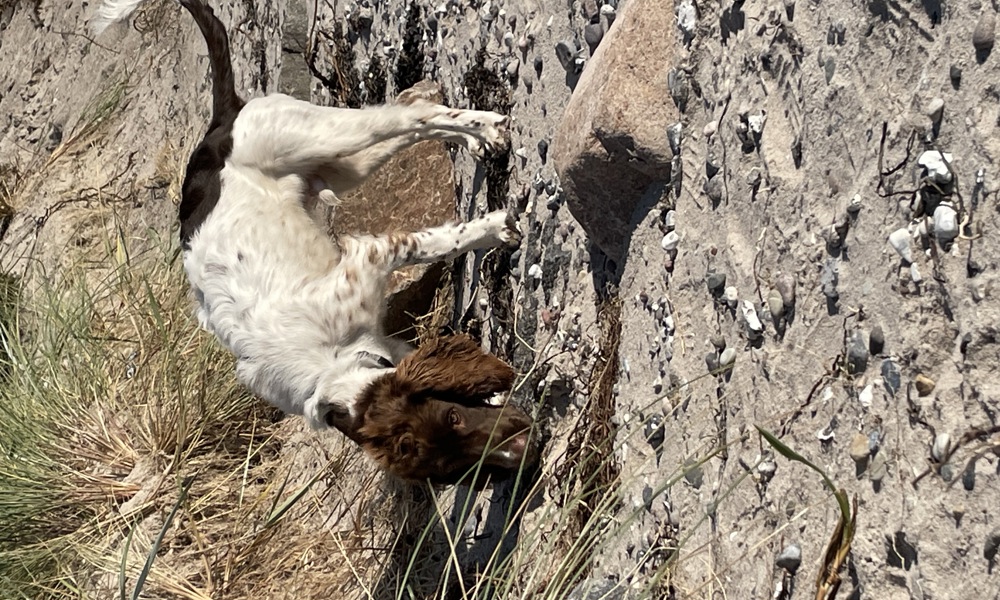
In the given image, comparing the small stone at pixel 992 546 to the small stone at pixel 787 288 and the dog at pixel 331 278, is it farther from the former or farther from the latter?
the dog at pixel 331 278

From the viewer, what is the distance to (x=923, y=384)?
2092 millimetres

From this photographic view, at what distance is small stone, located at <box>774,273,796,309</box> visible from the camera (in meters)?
2.47

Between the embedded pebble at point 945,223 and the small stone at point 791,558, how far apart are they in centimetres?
73

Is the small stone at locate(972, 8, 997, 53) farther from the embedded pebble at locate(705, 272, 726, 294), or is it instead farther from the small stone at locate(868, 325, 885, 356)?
the embedded pebble at locate(705, 272, 726, 294)

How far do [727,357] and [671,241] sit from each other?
0.43 meters

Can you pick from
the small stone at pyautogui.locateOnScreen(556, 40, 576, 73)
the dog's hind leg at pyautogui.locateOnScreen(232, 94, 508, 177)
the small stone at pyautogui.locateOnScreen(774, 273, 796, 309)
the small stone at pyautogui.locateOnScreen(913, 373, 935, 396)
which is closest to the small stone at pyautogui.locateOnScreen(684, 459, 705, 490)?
the small stone at pyautogui.locateOnScreen(774, 273, 796, 309)

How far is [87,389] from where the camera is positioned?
191 inches

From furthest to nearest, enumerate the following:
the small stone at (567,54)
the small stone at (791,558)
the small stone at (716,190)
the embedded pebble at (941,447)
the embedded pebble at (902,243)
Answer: the small stone at (567,54)
the small stone at (716,190)
the small stone at (791,558)
the embedded pebble at (902,243)
the embedded pebble at (941,447)

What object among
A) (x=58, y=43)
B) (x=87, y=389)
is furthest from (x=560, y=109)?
Answer: (x=58, y=43)

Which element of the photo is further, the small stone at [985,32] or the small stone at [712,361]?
the small stone at [712,361]

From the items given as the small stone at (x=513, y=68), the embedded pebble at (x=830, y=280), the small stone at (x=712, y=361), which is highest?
the small stone at (x=513, y=68)

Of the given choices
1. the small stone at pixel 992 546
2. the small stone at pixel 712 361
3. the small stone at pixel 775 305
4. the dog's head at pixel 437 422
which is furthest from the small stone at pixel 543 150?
the small stone at pixel 992 546

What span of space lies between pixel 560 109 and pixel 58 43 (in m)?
5.61

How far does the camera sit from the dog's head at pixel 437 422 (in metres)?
3.11
